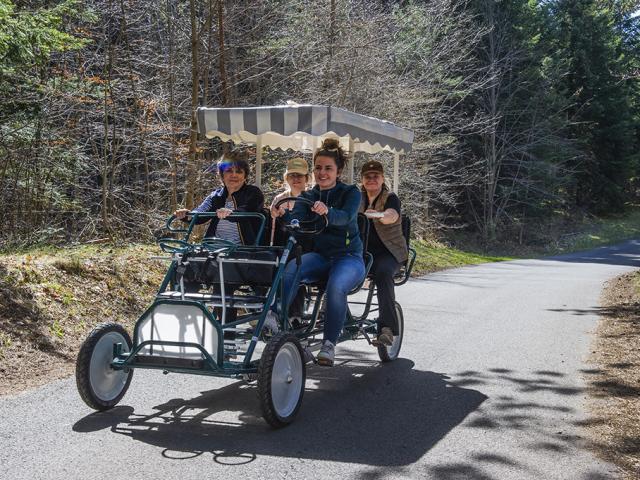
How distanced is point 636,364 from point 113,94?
10407mm

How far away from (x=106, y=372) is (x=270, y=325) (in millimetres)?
1277

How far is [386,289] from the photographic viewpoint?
723 cm

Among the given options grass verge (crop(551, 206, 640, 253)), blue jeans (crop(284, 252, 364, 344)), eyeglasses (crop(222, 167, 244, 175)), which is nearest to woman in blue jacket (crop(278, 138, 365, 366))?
blue jeans (crop(284, 252, 364, 344))

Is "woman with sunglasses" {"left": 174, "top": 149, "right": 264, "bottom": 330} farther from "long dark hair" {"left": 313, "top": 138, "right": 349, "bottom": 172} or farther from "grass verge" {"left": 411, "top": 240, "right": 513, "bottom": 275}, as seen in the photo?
"grass verge" {"left": 411, "top": 240, "right": 513, "bottom": 275}

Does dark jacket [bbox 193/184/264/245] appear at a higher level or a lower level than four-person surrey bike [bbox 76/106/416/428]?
higher

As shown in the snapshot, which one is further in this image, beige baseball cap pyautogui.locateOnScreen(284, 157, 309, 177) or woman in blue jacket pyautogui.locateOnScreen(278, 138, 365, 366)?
beige baseball cap pyautogui.locateOnScreen(284, 157, 309, 177)

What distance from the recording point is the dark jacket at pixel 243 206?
694 cm

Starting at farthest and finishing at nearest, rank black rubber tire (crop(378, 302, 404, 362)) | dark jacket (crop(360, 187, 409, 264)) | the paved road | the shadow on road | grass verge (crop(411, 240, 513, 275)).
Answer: grass verge (crop(411, 240, 513, 275)) < black rubber tire (crop(378, 302, 404, 362)) < dark jacket (crop(360, 187, 409, 264)) < the shadow on road < the paved road

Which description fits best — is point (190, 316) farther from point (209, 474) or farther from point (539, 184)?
point (539, 184)

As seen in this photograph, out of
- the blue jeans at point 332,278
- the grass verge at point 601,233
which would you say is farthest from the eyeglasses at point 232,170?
the grass verge at point 601,233

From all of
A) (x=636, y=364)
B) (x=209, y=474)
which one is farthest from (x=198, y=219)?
(x=636, y=364)

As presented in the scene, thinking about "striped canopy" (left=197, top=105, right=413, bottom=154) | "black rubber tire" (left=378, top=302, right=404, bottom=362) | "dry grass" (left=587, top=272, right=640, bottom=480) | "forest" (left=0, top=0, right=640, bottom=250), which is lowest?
"dry grass" (left=587, top=272, right=640, bottom=480)

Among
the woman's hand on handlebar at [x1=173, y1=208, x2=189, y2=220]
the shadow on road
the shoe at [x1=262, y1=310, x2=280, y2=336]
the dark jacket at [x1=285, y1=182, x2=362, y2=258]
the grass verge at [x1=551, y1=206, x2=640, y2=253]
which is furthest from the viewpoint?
the grass verge at [x1=551, y1=206, x2=640, y2=253]

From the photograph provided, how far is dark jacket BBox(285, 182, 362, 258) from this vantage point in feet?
21.1
